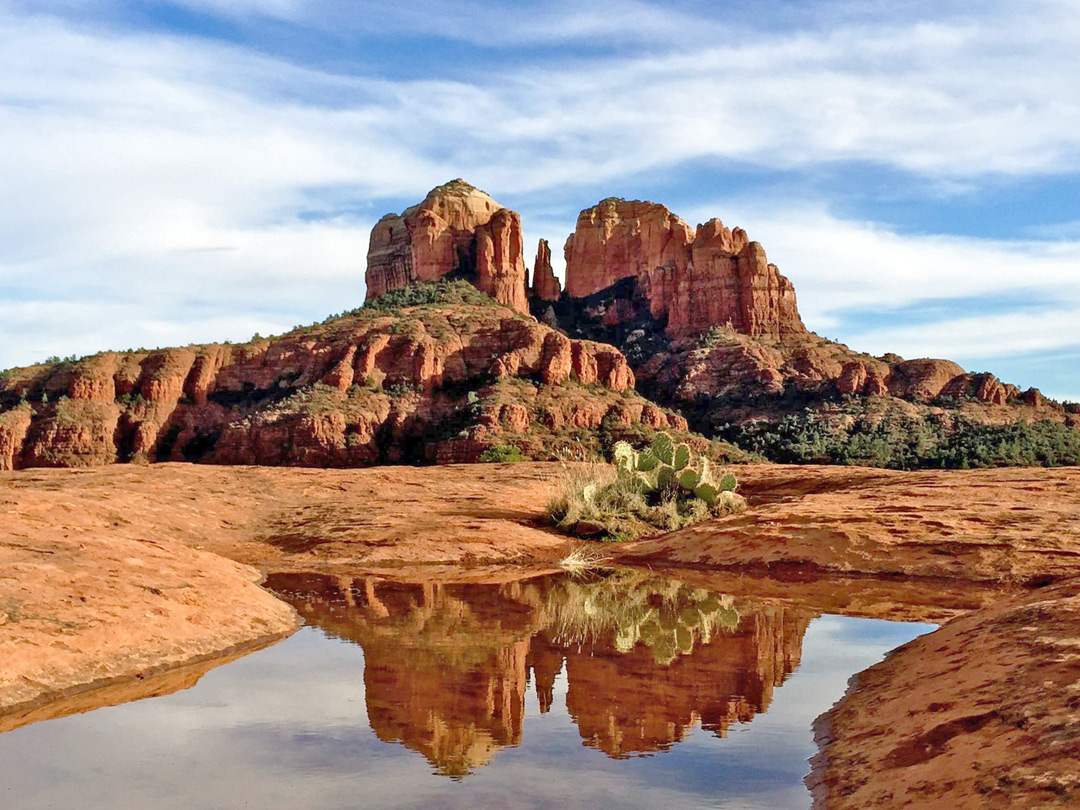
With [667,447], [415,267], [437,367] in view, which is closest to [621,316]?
[415,267]

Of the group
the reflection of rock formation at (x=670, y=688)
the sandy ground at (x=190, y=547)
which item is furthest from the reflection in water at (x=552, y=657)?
the sandy ground at (x=190, y=547)

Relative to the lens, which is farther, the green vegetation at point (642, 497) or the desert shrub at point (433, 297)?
the desert shrub at point (433, 297)

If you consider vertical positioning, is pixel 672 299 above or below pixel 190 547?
above

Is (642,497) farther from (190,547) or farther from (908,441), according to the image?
(908,441)

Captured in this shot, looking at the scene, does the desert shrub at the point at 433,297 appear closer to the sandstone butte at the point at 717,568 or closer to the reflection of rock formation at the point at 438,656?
the sandstone butte at the point at 717,568

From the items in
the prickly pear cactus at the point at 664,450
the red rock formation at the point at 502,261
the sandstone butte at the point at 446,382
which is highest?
the red rock formation at the point at 502,261

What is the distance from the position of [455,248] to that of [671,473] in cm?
9861

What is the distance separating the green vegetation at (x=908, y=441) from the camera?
6988cm

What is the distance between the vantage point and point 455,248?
4636 inches

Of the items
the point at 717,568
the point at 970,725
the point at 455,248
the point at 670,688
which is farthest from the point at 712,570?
the point at 455,248

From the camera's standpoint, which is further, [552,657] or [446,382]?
[446,382]

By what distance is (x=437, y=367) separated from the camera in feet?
281

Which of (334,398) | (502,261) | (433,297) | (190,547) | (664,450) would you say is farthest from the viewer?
(502,261)

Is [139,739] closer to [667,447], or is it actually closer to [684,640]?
[684,640]
